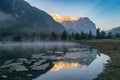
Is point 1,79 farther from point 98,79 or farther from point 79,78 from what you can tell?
point 98,79

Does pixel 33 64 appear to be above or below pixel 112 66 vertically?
below

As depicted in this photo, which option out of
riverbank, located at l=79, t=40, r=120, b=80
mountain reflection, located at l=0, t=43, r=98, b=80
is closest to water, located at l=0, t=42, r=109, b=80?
mountain reflection, located at l=0, t=43, r=98, b=80

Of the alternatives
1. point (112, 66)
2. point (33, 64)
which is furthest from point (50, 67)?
point (112, 66)

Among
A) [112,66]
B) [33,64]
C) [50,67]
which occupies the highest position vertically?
[112,66]

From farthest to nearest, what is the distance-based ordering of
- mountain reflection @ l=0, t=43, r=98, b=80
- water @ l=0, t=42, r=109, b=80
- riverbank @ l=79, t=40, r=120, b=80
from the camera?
mountain reflection @ l=0, t=43, r=98, b=80 < water @ l=0, t=42, r=109, b=80 < riverbank @ l=79, t=40, r=120, b=80

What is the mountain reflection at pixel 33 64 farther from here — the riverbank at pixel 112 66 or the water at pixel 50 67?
the riverbank at pixel 112 66

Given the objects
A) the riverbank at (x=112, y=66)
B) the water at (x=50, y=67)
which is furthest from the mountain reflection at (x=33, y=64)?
the riverbank at (x=112, y=66)

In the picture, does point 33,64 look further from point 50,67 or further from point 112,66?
point 112,66

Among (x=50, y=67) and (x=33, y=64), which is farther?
(x=33, y=64)

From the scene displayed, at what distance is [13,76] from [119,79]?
676 inches

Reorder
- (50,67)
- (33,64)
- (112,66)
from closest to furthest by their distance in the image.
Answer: (112,66) → (50,67) → (33,64)

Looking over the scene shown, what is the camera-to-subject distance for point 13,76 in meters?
33.4

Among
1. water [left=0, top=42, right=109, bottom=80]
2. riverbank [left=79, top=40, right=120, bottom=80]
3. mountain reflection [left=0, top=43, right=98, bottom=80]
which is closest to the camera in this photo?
riverbank [left=79, top=40, right=120, bottom=80]

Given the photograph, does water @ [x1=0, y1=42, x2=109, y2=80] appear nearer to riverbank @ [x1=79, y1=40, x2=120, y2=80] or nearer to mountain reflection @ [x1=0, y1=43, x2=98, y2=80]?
mountain reflection @ [x1=0, y1=43, x2=98, y2=80]
